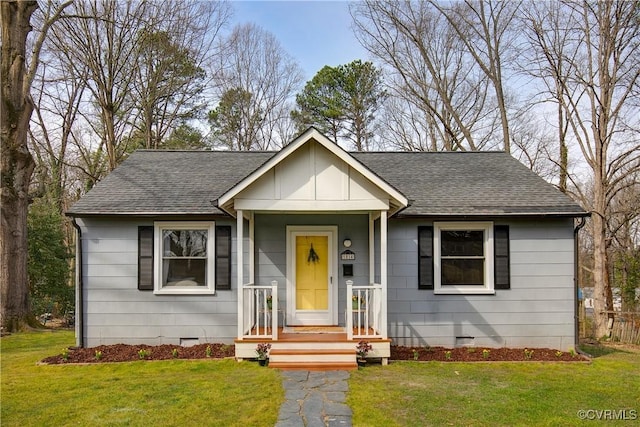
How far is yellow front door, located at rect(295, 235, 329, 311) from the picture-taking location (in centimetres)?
866

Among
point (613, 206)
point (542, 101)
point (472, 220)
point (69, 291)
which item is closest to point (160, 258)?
point (472, 220)

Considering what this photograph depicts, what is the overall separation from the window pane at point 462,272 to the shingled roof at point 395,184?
3.36ft

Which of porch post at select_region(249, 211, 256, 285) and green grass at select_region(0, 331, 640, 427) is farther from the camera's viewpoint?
porch post at select_region(249, 211, 256, 285)

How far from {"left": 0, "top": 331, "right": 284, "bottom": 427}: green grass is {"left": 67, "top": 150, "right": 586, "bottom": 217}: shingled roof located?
9.28 ft

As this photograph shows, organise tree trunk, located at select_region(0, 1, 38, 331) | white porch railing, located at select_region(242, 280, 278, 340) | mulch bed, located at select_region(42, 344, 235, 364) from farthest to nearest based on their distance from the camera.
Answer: tree trunk, located at select_region(0, 1, 38, 331) < mulch bed, located at select_region(42, 344, 235, 364) < white porch railing, located at select_region(242, 280, 278, 340)

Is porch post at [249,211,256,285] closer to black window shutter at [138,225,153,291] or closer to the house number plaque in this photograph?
the house number plaque

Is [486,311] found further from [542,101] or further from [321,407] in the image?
[542,101]

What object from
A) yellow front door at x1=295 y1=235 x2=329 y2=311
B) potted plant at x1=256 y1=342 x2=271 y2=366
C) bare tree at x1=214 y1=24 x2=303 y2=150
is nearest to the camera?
potted plant at x1=256 y1=342 x2=271 y2=366

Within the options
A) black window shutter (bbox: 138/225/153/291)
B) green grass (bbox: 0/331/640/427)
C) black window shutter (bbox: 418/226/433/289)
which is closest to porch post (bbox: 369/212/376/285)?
black window shutter (bbox: 418/226/433/289)

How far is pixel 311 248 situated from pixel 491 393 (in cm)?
430

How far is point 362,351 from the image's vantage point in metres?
7.06
